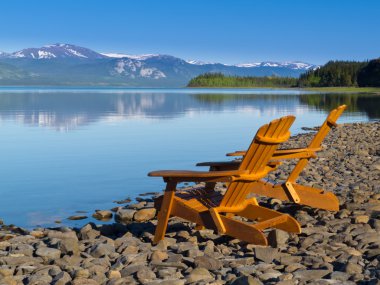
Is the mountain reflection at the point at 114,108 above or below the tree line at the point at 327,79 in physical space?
below

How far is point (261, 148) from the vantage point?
5.82 m

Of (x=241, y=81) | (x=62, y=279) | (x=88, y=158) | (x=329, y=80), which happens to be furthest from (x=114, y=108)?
(x=241, y=81)

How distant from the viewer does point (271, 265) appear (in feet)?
17.4

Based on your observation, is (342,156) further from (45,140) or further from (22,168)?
(45,140)

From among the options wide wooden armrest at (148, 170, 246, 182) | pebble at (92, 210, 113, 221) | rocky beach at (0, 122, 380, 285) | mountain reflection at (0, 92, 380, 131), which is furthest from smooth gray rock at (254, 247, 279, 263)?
mountain reflection at (0, 92, 380, 131)

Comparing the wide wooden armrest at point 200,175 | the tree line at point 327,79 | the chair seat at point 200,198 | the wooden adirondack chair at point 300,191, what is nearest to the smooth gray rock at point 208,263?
the wide wooden armrest at point 200,175

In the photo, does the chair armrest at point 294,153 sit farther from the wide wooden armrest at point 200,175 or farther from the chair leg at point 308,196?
the wide wooden armrest at point 200,175

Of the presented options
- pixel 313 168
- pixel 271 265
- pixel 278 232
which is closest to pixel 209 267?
pixel 271 265

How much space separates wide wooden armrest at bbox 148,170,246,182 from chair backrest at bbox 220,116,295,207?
6.5 inches

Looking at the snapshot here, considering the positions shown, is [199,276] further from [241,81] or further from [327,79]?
[241,81]

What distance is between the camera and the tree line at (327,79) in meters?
132

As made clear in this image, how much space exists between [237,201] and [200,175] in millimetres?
617

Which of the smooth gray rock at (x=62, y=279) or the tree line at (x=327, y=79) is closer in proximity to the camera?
the smooth gray rock at (x=62, y=279)

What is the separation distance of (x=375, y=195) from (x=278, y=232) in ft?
10.1
